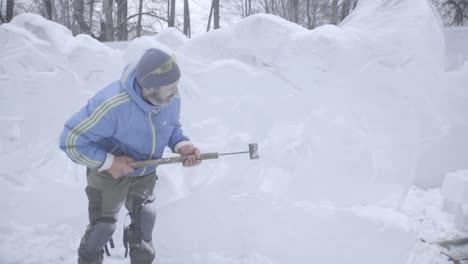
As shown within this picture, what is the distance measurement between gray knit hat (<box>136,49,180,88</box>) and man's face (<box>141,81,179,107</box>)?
26 mm

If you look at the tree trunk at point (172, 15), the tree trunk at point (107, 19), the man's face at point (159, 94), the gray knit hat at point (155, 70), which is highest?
the tree trunk at point (172, 15)

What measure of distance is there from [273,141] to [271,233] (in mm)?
621

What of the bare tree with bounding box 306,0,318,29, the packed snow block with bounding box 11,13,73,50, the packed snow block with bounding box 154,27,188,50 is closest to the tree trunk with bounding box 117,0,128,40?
the bare tree with bounding box 306,0,318,29

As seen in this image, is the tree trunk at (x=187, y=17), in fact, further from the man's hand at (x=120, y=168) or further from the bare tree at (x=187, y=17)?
the man's hand at (x=120, y=168)

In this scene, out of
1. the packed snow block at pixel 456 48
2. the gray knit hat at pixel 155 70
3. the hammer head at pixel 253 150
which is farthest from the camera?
the packed snow block at pixel 456 48

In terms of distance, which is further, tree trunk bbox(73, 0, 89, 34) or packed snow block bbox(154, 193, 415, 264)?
tree trunk bbox(73, 0, 89, 34)

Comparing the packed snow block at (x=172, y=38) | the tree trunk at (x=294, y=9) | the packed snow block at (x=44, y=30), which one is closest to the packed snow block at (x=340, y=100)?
the packed snow block at (x=172, y=38)

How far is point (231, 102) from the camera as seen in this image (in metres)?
2.68

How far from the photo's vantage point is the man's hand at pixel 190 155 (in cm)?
175

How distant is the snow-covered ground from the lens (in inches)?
90.3

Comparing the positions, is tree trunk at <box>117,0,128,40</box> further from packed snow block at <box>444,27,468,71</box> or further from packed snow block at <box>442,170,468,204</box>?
packed snow block at <box>442,170,468,204</box>

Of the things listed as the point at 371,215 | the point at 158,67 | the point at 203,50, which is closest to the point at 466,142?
the point at 371,215

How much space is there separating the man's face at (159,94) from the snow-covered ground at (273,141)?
100 cm

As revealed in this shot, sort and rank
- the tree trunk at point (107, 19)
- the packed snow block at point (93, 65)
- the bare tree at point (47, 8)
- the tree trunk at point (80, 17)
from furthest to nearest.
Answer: the tree trunk at point (80, 17), the bare tree at point (47, 8), the tree trunk at point (107, 19), the packed snow block at point (93, 65)
